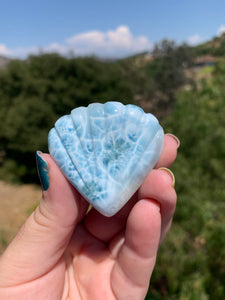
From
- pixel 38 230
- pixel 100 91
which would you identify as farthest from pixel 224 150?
pixel 100 91

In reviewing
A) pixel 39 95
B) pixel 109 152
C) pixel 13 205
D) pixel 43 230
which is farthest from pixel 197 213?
pixel 39 95

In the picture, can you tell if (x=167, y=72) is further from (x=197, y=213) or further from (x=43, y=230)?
(x=43, y=230)

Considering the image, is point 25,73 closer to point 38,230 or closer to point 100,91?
point 100,91

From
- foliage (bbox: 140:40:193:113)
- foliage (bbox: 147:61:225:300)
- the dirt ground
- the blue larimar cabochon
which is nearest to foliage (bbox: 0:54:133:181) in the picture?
the dirt ground

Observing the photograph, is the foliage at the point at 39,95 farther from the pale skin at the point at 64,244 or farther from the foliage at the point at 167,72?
the pale skin at the point at 64,244

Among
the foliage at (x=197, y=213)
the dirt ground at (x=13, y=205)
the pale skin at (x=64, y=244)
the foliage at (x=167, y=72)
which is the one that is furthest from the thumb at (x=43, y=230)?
the foliage at (x=167, y=72)

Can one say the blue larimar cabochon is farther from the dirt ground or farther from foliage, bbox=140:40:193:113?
foliage, bbox=140:40:193:113
